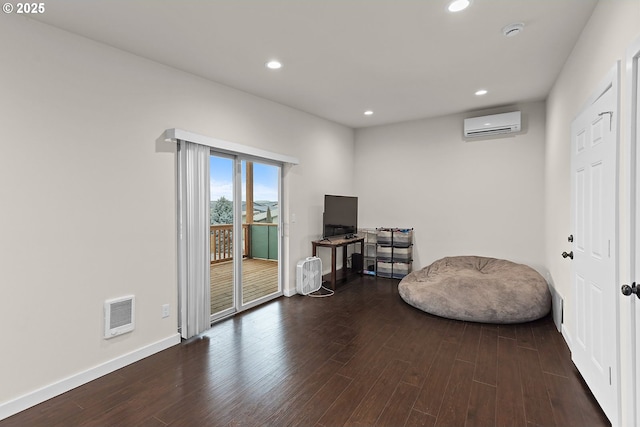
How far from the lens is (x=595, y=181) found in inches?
83.0

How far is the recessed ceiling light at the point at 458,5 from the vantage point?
212 centimetres

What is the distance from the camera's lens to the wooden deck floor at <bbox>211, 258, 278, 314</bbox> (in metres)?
3.95

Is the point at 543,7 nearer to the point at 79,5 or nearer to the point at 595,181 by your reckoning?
the point at 595,181

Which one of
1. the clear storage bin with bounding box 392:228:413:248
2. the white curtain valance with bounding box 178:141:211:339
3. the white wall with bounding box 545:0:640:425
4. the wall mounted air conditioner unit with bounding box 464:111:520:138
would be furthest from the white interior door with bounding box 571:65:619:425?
the white curtain valance with bounding box 178:141:211:339

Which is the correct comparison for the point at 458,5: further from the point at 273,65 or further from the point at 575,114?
the point at 273,65

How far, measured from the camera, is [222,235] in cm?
389

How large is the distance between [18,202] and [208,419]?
197cm

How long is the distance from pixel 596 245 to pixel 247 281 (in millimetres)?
4247

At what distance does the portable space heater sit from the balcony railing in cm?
58

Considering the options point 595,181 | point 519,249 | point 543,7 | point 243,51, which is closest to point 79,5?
point 243,51

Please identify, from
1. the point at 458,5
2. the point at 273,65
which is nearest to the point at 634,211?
the point at 458,5

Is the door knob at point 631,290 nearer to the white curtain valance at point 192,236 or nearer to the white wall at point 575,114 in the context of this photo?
the white wall at point 575,114

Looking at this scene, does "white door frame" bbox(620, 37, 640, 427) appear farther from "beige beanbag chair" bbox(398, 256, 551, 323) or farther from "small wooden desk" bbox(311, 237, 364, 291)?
"small wooden desk" bbox(311, 237, 364, 291)

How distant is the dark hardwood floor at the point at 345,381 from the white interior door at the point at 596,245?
26 cm
